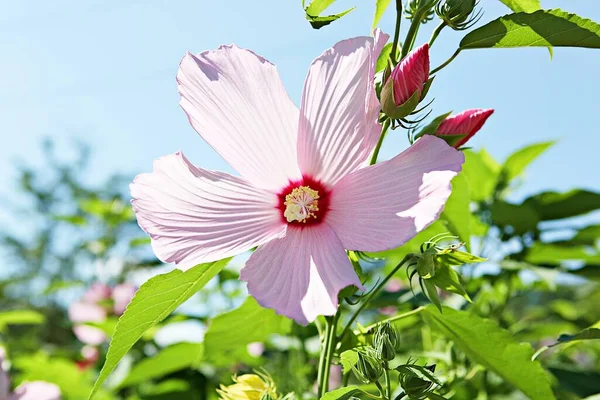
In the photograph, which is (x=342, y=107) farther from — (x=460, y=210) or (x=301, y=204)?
(x=460, y=210)

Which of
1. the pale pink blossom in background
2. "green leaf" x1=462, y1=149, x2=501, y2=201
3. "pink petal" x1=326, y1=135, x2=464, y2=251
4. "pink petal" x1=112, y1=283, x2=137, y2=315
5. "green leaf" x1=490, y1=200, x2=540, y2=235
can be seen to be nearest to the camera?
"pink petal" x1=326, y1=135, x2=464, y2=251

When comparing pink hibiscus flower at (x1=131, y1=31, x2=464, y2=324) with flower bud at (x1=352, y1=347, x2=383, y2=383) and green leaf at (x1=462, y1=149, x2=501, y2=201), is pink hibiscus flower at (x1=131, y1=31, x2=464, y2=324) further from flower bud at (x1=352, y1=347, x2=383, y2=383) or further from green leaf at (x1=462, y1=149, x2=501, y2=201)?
green leaf at (x1=462, y1=149, x2=501, y2=201)

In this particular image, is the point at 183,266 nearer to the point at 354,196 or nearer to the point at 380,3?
the point at 354,196

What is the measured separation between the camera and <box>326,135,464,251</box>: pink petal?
58cm

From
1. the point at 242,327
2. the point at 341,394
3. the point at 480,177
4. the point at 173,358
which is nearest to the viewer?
the point at 341,394

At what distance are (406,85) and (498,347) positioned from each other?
0.36m

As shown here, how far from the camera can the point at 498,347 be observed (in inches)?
31.5

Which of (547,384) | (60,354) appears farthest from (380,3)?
(60,354)

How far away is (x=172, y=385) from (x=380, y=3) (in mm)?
1069

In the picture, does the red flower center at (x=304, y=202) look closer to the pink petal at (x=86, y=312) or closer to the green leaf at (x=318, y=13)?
the green leaf at (x=318, y=13)

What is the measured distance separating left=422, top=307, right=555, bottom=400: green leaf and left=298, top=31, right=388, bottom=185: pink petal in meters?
0.25

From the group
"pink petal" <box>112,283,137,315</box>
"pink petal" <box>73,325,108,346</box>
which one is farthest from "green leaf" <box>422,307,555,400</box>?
"pink petal" <box>73,325,108,346</box>

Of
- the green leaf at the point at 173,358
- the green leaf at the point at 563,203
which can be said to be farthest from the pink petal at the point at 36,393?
the green leaf at the point at 563,203

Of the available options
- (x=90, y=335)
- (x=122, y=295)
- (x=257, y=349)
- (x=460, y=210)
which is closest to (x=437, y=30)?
(x=460, y=210)
